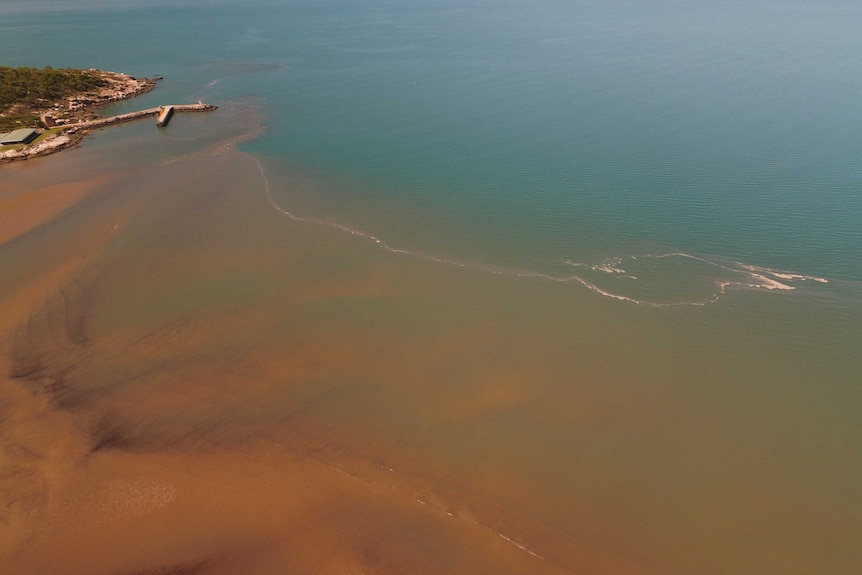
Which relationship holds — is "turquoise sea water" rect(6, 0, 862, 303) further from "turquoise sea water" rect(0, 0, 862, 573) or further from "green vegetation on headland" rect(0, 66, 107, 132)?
"green vegetation on headland" rect(0, 66, 107, 132)

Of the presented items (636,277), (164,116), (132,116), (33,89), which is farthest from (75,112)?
(636,277)

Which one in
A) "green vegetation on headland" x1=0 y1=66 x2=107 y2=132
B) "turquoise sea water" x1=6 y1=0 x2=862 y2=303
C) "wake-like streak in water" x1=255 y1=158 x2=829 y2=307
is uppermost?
"green vegetation on headland" x1=0 y1=66 x2=107 y2=132

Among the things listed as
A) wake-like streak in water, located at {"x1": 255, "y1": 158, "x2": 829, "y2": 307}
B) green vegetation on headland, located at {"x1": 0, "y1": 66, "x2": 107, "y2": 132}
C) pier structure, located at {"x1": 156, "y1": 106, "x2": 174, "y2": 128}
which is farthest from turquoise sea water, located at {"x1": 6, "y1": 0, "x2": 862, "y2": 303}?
green vegetation on headland, located at {"x1": 0, "y1": 66, "x2": 107, "y2": 132}

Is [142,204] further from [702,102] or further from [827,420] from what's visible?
[702,102]

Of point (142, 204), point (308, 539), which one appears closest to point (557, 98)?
point (142, 204)

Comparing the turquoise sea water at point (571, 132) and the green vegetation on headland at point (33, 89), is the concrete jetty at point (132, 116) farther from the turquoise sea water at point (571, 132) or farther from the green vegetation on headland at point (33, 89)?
the green vegetation on headland at point (33, 89)

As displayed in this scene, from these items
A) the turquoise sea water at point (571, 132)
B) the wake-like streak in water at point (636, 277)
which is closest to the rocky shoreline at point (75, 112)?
the turquoise sea water at point (571, 132)
